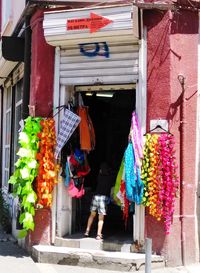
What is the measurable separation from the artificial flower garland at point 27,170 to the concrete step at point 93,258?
514 millimetres

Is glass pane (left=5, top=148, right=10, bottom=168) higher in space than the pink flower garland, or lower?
higher

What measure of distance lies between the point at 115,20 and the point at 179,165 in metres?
2.39

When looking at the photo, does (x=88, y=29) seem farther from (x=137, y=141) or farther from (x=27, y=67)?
(x=137, y=141)

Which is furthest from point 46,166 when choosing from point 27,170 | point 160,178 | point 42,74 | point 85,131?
point 160,178

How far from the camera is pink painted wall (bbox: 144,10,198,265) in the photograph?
25.3ft

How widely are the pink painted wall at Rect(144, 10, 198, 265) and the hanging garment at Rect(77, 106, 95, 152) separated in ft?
4.03

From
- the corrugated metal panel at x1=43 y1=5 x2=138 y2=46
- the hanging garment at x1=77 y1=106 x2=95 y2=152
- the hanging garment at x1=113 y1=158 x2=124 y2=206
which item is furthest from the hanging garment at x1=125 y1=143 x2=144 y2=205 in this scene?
the corrugated metal panel at x1=43 y1=5 x2=138 y2=46

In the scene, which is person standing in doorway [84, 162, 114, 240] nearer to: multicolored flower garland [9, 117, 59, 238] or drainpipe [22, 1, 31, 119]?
multicolored flower garland [9, 117, 59, 238]

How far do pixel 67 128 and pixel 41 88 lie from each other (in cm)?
85

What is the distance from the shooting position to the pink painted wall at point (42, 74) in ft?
27.8

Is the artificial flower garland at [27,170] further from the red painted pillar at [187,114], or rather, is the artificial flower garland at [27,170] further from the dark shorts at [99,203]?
the red painted pillar at [187,114]

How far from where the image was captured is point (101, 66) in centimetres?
816

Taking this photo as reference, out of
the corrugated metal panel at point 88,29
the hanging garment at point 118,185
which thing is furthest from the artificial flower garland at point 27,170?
A: the corrugated metal panel at point 88,29

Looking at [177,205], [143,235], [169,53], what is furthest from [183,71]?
[143,235]
